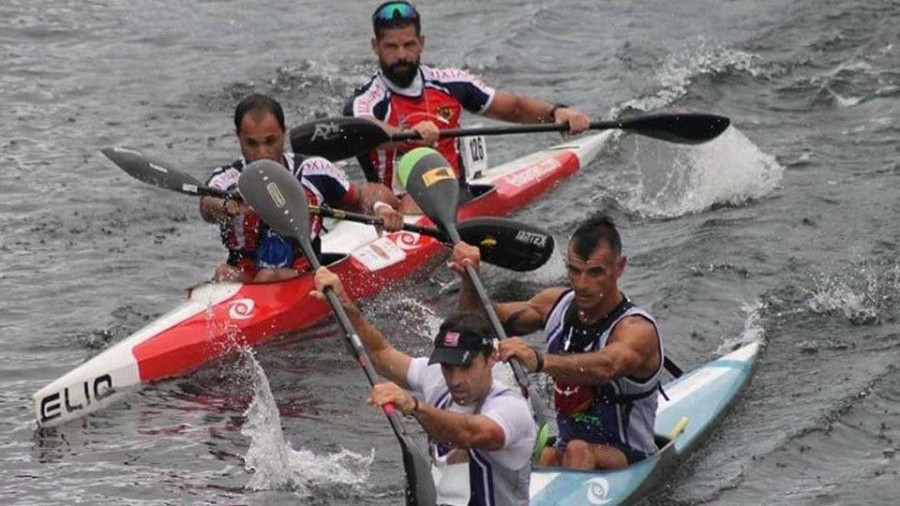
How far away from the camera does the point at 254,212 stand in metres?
10.6

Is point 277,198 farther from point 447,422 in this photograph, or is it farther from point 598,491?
point 447,422

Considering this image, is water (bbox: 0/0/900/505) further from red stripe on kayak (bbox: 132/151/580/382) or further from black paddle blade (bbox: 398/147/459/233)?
black paddle blade (bbox: 398/147/459/233)

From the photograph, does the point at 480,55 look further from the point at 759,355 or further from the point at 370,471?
the point at 370,471

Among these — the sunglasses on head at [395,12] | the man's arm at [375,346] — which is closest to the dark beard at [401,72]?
the sunglasses on head at [395,12]

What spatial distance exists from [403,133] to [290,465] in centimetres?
293

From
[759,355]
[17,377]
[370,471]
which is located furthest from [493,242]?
[17,377]

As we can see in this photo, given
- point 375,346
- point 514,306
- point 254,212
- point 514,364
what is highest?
point 254,212

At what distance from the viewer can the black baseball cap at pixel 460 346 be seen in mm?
6879

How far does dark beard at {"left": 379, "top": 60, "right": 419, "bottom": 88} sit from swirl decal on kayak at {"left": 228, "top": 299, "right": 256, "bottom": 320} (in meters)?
2.06

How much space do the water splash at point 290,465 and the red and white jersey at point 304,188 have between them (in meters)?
1.36

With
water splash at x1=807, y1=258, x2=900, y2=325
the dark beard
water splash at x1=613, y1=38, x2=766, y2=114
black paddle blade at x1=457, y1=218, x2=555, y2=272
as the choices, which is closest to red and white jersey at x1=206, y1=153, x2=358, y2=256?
the dark beard

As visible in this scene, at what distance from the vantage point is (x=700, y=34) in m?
19.2

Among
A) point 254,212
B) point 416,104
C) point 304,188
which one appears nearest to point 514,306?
point 254,212

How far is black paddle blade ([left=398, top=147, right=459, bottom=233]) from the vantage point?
30.7ft
